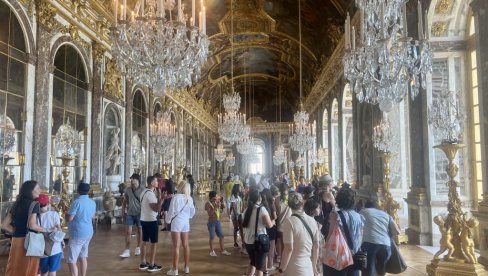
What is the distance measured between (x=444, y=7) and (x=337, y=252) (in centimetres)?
644

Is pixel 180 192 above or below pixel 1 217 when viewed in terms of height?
above

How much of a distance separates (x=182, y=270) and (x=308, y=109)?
70.0ft

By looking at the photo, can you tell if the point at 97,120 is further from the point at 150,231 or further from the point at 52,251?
the point at 52,251

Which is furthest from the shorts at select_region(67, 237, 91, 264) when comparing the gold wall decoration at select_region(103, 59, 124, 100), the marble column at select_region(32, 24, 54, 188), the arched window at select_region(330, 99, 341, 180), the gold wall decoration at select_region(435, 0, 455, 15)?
the arched window at select_region(330, 99, 341, 180)

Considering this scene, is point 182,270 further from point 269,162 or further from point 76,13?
point 269,162

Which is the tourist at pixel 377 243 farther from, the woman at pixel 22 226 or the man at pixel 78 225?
the woman at pixel 22 226

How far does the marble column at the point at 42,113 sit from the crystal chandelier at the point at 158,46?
12.4 feet

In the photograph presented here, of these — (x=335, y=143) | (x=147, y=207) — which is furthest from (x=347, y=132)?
(x=147, y=207)

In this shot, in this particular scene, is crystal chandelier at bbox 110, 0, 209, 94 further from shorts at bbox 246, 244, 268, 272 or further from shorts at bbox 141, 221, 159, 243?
shorts at bbox 246, 244, 268, 272

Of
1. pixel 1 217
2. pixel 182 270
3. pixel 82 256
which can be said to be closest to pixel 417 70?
pixel 182 270

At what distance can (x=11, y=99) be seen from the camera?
6.94 m

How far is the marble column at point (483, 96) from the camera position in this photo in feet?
17.2

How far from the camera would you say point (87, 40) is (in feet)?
33.4

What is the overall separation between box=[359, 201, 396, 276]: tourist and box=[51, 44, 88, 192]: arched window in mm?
7058
